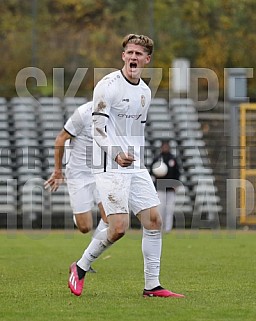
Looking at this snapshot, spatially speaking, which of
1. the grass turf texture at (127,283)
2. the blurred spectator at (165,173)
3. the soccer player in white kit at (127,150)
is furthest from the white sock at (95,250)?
the blurred spectator at (165,173)

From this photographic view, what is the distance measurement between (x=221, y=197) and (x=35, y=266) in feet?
46.5

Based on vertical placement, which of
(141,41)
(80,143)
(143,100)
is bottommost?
(80,143)

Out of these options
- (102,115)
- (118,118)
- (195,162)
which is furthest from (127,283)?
(195,162)

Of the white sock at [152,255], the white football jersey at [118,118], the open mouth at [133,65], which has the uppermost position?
the open mouth at [133,65]

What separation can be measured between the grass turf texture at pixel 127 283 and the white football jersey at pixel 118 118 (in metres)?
1.38

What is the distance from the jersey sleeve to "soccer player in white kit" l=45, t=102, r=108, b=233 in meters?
3.63

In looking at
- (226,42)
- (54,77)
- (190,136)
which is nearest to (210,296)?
(190,136)

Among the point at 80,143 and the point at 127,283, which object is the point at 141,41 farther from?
the point at 80,143

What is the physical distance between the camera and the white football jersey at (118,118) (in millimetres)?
10047

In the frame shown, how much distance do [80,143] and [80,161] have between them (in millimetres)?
259

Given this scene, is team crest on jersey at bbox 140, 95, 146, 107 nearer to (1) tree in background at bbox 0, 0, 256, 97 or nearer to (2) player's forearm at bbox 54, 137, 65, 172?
(2) player's forearm at bbox 54, 137, 65, 172

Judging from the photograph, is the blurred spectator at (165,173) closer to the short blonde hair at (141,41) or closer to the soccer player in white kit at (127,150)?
the soccer player in white kit at (127,150)

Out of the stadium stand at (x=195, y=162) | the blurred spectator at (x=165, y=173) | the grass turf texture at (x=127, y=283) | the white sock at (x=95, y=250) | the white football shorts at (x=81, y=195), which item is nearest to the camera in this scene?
the grass turf texture at (x=127, y=283)

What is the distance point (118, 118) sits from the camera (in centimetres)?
1023
